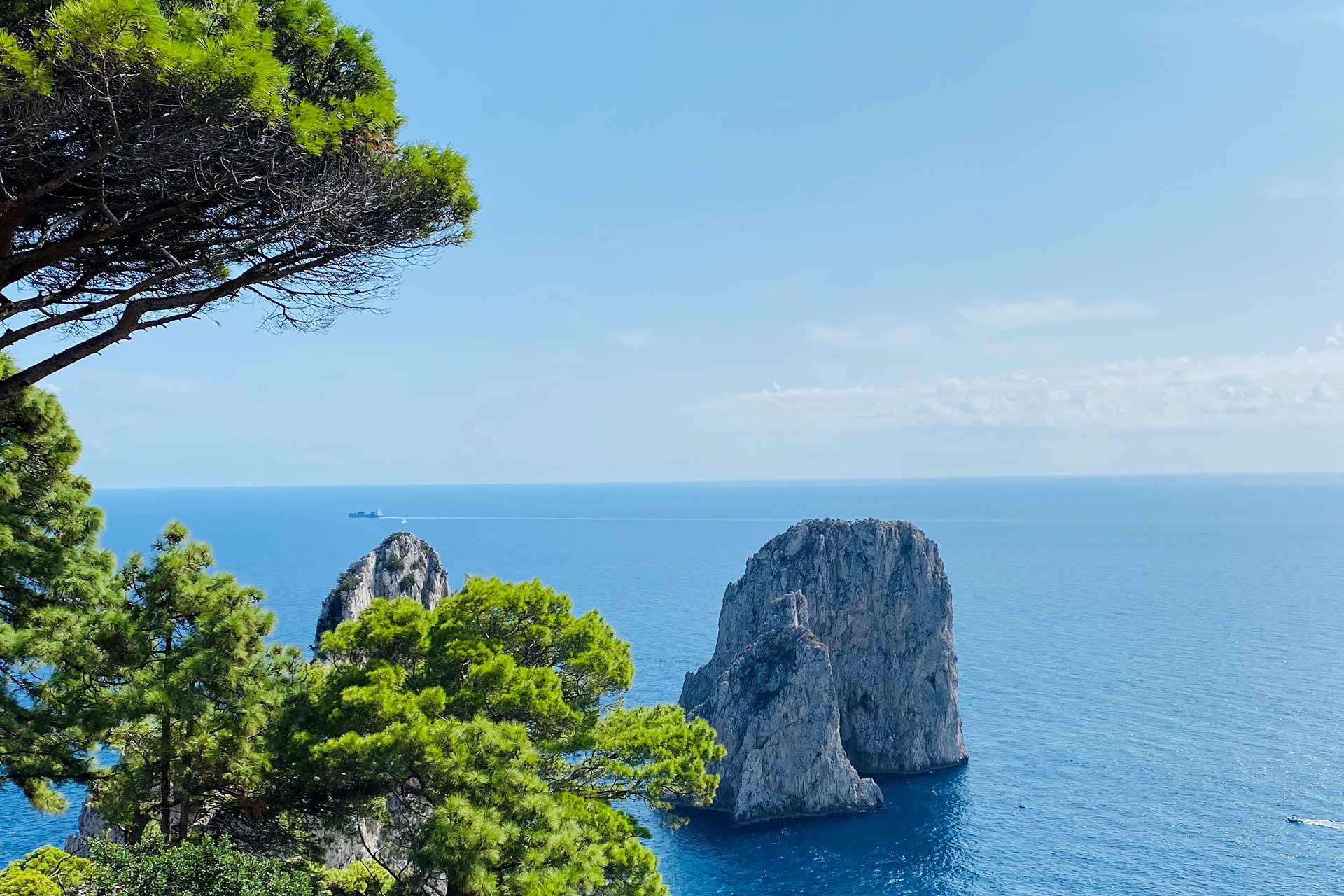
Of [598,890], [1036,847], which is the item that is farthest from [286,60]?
[1036,847]

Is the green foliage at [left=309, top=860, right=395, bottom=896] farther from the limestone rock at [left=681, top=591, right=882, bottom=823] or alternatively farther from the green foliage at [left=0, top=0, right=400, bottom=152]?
the limestone rock at [left=681, top=591, right=882, bottom=823]

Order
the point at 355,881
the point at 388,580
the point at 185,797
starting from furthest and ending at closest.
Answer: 1. the point at 388,580
2. the point at 355,881
3. the point at 185,797

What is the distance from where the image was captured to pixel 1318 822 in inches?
2237

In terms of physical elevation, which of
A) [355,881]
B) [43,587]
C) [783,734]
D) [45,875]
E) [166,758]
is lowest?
[783,734]

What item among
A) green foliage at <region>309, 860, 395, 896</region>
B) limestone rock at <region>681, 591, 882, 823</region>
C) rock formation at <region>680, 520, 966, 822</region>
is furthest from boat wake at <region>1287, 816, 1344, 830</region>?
green foliage at <region>309, 860, 395, 896</region>

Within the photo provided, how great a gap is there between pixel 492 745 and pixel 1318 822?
6511 centimetres

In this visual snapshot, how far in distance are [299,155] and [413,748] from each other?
11.5 m

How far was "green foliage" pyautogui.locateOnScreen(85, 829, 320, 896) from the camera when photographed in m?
15.5

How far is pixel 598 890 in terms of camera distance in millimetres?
20031

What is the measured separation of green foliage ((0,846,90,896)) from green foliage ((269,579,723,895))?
424 cm

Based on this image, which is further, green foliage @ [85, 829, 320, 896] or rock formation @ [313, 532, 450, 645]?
rock formation @ [313, 532, 450, 645]

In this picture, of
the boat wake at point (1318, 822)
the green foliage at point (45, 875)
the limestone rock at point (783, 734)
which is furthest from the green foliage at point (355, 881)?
Result: the boat wake at point (1318, 822)

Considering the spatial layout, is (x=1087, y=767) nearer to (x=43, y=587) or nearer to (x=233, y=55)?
(x=43, y=587)

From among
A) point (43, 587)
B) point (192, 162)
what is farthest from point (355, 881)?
point (192, 162)
